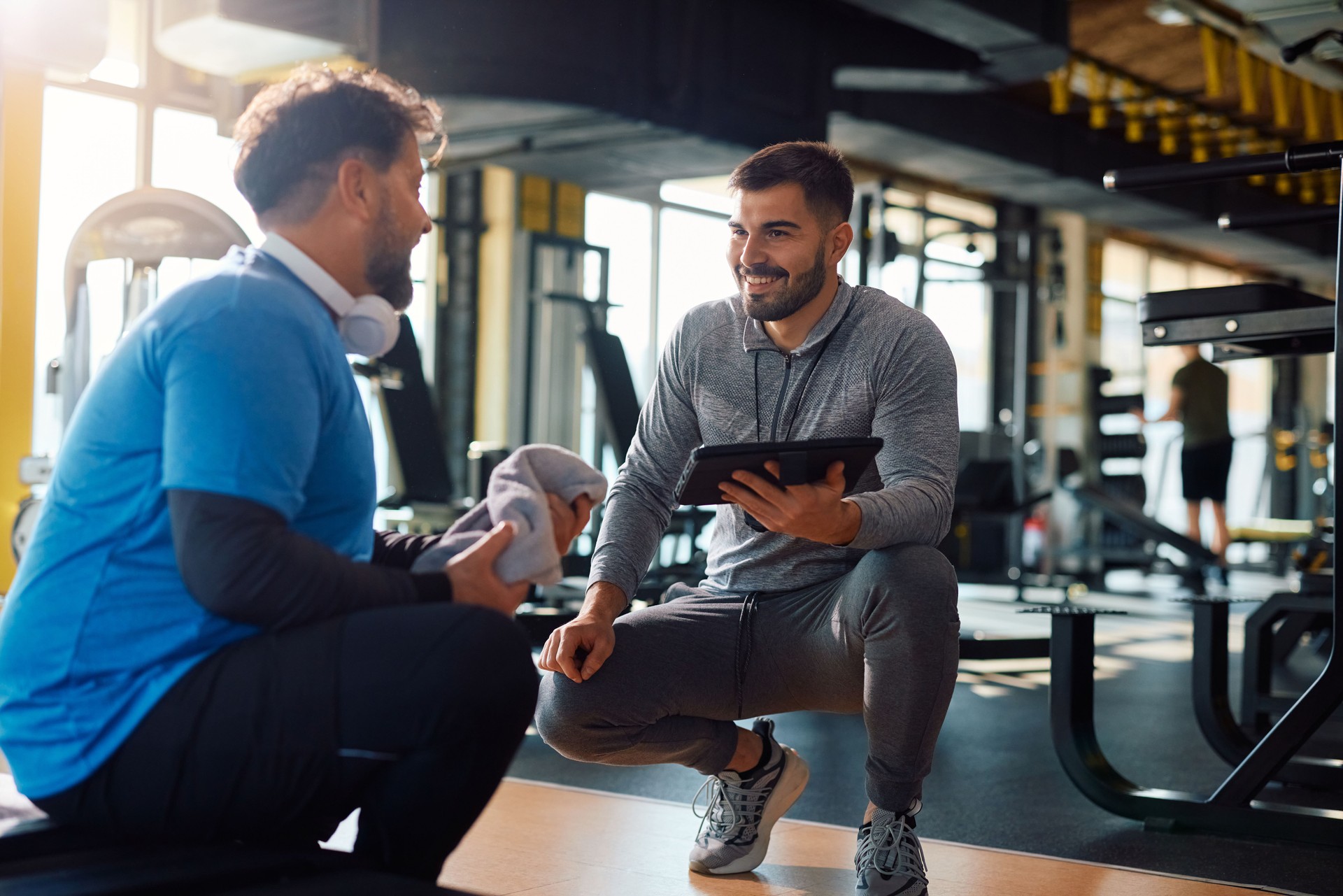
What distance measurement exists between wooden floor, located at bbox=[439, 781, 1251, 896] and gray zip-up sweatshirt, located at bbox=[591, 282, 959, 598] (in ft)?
1.36

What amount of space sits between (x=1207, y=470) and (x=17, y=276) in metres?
6.84

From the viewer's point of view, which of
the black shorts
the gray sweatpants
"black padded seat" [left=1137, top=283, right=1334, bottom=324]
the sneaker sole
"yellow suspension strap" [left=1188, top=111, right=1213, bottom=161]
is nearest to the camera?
the gray sweatpants

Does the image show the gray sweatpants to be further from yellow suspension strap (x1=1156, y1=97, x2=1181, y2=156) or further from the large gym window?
yellow suspension strap (x1=1156, y1=97, x2=1181, y2=156)

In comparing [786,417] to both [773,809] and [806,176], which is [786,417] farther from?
[773,809]

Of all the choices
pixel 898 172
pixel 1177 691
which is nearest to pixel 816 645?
pixel 1177 691

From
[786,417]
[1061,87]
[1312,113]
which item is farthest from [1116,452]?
[786,417]

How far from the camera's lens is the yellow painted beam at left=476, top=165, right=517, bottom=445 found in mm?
8133

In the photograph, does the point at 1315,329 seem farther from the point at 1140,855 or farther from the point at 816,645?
the point at 816,645

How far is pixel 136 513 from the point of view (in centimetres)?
109

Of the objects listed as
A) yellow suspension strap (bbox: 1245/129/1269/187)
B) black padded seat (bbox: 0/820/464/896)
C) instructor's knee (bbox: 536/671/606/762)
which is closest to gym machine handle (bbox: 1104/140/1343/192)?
instructor's knee (bbox: 536/671/606/762)

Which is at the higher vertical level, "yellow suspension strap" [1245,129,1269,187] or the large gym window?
"yellow suspension strap" [1245,129,1269,187]

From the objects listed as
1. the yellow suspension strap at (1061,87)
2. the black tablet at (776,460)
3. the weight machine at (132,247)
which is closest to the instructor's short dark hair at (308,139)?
the black tablet at (776,460)

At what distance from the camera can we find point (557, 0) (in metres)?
5.72

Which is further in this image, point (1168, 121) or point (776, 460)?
point (1168, 121)
